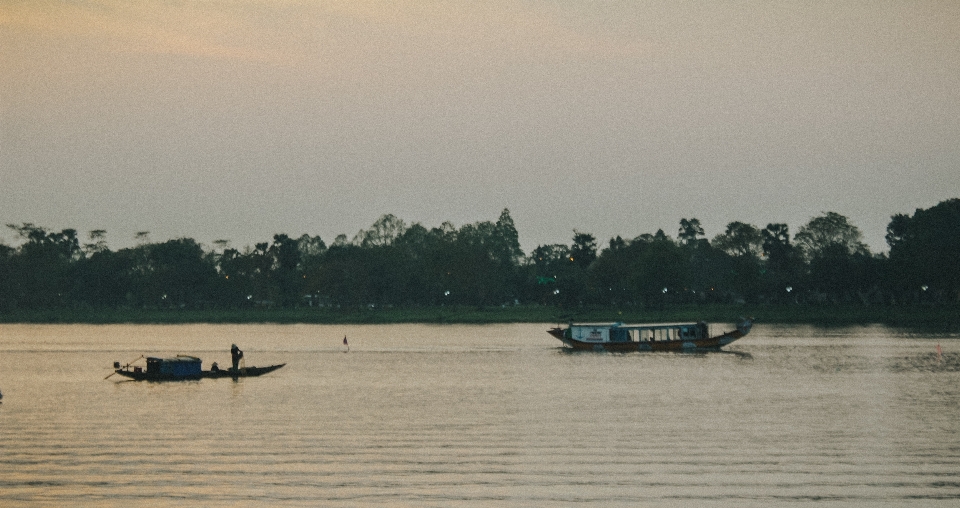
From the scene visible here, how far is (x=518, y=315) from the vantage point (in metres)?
157

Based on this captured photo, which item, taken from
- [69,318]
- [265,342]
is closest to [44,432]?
[265,342]

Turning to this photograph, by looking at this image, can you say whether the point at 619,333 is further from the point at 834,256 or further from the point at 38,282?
the point at 38,282

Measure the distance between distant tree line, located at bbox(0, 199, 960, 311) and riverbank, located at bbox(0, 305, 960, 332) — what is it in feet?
8.24

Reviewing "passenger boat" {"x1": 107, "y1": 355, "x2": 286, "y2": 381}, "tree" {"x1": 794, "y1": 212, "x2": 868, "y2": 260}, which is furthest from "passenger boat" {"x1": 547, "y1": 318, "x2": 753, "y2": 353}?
"tree" {"x1": 794, "y1": 212, "x2": 868, "y2": 260}

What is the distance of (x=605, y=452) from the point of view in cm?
3631

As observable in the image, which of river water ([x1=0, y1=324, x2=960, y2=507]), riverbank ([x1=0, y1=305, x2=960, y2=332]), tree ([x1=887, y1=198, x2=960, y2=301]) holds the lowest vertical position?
river water ([x1=0, y1=324, x2=960, y2=507])

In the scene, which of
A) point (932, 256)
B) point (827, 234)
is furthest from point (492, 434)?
point (827, 234)

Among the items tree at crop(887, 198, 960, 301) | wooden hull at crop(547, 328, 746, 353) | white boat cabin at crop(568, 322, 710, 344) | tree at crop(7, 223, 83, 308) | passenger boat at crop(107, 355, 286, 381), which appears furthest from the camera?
tree at crop(7, 223, 83, 308)

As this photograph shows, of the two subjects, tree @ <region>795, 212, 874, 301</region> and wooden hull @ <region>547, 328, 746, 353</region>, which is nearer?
wooden hull @ <region>547, 328, 746, 353</region>

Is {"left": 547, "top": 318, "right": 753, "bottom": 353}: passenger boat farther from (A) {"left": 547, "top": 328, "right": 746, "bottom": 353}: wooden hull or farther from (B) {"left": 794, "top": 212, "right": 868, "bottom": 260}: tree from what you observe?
(B) {"left": 794, "top": 212, "right": 868, "bottom": 260}: tree

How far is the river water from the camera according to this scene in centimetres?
2970

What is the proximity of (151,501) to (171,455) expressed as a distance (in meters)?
7.85

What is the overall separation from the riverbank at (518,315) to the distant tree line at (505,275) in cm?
251

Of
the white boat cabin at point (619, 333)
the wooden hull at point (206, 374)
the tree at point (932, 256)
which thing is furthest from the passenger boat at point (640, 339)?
the tree at point (932, 256)
